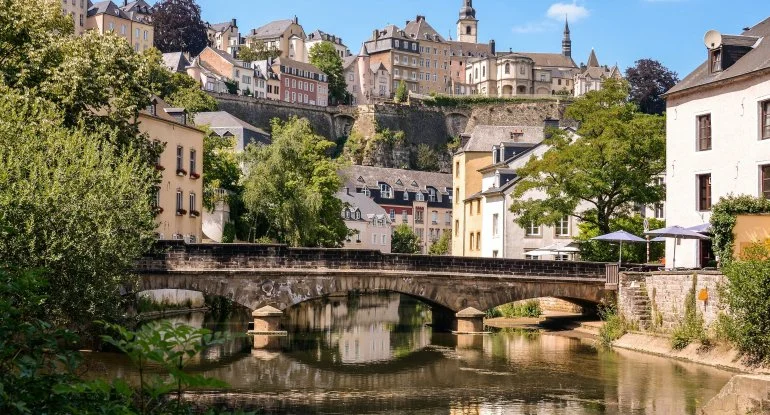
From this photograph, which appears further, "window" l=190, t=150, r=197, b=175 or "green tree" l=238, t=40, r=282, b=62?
"green tree" l=238, t=40, r=282, b=62

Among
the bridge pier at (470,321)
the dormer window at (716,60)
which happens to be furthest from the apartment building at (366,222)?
the dormer window at (716,60)

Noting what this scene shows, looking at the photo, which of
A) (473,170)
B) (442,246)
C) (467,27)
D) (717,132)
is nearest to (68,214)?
(717,132)

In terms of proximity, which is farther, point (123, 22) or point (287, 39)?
point (287, 39)

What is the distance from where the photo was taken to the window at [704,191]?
40.7m

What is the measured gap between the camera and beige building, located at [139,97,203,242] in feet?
157

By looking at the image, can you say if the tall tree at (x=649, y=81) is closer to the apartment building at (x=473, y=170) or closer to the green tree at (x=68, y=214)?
the apartment building at (x=473, y=170)

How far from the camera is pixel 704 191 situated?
40906 mm

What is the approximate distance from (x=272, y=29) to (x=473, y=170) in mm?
102949

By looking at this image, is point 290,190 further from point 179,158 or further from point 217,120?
point 217,120

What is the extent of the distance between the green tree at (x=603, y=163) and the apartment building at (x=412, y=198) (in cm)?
5659

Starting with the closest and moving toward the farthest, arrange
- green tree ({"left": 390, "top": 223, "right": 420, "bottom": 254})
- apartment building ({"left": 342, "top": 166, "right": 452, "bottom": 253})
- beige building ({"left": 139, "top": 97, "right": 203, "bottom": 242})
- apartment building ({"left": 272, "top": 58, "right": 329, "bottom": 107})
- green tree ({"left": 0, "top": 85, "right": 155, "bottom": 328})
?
green tree ({"left": 0, "top": 85, "right": 155, "bottom": 328}), beige building ({"left": 139, "top": 97, "right": 203, "bottom": 242}), green tree ({"left": 390, "top": 223, "right": 420, "bottom": 254}), apartment building ({"left": 342, "top": 166, "right": 452, "bottom": 253}), apartment building ({"left": 272, "top": 58, "right": 329, "bottom": 107})

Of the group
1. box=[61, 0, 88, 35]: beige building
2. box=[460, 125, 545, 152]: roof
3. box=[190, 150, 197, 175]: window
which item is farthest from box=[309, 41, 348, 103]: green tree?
box=[190, 150, 197, 175]: window

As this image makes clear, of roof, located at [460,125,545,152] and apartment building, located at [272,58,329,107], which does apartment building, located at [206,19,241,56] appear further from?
roof, located at [460,125,545,152]

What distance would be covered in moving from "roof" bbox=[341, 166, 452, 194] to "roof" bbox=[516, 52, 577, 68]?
7355 cm
